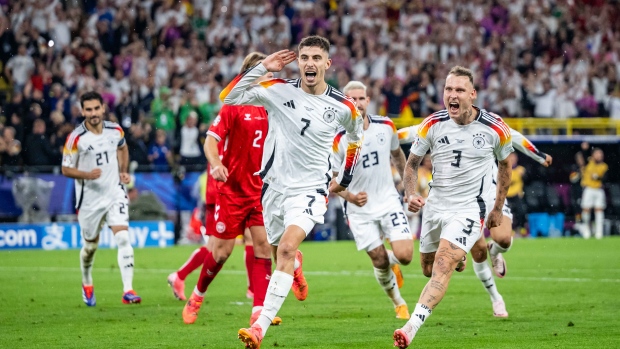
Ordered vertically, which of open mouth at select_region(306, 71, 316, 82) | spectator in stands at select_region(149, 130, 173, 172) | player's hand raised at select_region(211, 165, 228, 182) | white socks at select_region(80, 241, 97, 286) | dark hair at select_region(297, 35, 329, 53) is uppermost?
dark hair at select_region(297, 35, 329, 53)

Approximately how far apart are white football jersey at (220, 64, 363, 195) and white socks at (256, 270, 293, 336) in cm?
92

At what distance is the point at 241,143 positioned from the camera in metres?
11.1

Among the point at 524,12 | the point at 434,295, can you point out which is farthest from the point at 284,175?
the point at 524,12

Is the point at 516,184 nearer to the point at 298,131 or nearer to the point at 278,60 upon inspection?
the point at 298,131

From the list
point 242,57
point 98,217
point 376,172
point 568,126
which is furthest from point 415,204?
point 568,126

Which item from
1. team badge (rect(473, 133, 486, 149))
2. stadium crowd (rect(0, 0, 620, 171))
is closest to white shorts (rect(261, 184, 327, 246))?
team badge (rect(473, 133, 486, 149))

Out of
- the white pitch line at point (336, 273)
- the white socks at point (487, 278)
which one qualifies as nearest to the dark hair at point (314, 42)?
the white socks at point (487, 278)

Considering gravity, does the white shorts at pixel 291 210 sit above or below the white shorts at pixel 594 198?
above

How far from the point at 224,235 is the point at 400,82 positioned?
17442mm

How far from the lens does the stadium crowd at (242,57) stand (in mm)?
24219

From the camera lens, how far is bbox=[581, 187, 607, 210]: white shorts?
28.0m

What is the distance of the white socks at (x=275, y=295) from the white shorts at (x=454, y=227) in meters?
1.64

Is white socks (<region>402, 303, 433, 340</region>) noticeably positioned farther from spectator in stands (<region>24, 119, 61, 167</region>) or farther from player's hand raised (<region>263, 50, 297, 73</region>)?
spectator in stands (<region>24, 119, 61, 167</region>)

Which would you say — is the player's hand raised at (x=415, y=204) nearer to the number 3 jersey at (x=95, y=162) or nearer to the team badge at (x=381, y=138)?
the team badge at (x=381, y=138)
